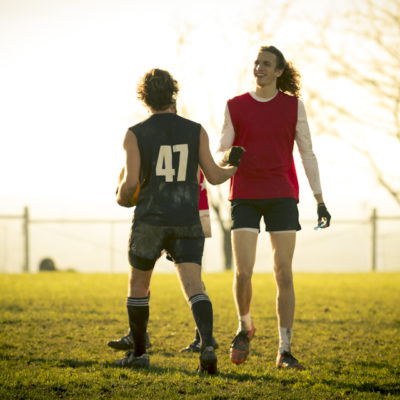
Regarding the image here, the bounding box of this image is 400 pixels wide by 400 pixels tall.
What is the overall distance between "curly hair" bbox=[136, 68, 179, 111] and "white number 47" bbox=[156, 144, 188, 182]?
0.35 meters

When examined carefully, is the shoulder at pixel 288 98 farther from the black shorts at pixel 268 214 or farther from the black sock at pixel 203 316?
the black sock at pixel 203 316

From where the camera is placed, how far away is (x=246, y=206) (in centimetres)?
486

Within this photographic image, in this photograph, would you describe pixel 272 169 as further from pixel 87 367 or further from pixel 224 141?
pixel 87 367

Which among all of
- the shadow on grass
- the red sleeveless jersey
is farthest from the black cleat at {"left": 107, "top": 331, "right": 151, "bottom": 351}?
the red sleeveless jersey

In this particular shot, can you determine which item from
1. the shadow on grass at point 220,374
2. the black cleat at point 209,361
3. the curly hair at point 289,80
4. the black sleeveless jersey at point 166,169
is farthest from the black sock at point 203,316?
the curly hair at point 289,80

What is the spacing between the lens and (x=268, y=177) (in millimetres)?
4793

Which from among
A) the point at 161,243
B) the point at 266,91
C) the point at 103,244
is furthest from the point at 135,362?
the point at 103,244

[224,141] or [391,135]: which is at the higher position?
[391,135]

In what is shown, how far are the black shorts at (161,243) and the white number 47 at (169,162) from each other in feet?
1.16

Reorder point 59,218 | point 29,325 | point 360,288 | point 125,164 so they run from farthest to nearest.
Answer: point 59,218
point 360,288
point 29,325
point 125,164

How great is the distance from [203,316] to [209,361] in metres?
0.29

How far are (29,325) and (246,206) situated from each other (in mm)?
3369

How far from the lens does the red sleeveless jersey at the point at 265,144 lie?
4785mm

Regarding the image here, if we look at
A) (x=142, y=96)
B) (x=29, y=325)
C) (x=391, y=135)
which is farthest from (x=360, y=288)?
(x=142, y=96)
